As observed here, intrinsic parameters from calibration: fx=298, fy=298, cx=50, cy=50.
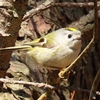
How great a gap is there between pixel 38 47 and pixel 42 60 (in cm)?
14

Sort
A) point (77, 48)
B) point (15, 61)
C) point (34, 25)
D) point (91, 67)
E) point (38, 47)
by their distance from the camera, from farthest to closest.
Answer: point (91, 67)
point (34, 25)
point (15, 61)
point (38, 47)
point (77, 48)

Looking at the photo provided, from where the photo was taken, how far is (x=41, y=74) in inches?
73.6

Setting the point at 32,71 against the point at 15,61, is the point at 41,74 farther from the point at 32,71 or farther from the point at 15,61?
the point at 15,61

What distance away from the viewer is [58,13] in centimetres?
228

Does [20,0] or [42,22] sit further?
[42,22]

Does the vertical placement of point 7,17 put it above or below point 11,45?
above

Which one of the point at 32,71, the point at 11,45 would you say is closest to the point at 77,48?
the point at 11,45

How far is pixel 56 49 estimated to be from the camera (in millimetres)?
1431

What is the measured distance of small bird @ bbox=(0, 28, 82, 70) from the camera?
4.49 ft

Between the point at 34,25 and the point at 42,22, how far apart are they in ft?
0.25

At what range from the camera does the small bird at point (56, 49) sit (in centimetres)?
137

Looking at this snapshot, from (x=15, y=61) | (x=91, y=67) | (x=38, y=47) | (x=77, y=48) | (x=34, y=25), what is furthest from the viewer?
(x=91, y=67)

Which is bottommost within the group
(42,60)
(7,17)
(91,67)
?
(91,67)

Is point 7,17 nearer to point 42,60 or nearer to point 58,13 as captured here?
point 42,60
